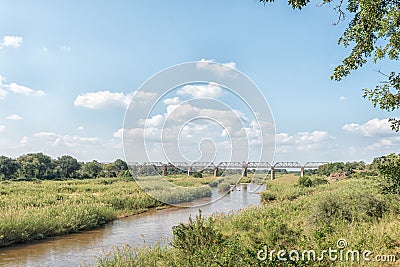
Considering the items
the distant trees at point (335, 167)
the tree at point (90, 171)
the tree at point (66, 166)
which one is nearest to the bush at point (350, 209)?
the distant trees at point (335, 167)

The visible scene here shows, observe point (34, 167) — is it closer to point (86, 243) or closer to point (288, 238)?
point (86, 243)

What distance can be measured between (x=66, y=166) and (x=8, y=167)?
12.6 metres

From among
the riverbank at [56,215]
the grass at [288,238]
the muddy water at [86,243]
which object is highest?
the grass at [288,238]

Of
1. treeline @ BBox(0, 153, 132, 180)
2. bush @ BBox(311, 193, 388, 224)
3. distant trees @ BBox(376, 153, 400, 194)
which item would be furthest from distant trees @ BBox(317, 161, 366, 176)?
distant trees @ BBox(376, 153, 400, 194)

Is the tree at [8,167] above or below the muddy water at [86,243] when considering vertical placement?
above

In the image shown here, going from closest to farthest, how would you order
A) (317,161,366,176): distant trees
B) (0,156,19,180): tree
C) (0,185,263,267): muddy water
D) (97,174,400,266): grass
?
(97,174,400,266): grass < (0,185,263,267): muddy water < (0,156,19,180): tree < (317,161,366,176): distant trees

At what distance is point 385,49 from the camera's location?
7.01 metres

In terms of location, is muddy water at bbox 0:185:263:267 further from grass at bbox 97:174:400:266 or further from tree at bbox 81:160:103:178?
tree at bbox 81:160:103:178

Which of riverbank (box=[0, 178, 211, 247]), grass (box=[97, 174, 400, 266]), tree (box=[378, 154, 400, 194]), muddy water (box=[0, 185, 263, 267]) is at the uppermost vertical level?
tree (box=[378, 154, 400, 194])

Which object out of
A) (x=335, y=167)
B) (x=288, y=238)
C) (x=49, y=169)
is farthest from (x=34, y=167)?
(x=288, y=238)

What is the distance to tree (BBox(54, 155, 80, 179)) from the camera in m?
68.0

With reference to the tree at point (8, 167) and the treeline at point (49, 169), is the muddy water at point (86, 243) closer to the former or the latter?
the treeline at point (49, 169)

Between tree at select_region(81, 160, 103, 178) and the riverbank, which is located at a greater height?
tree at select_region(81, 160, 103, 178)

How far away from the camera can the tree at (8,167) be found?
5994cm
